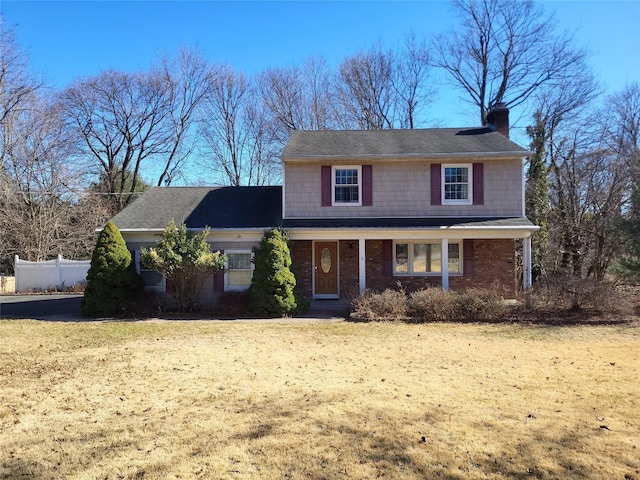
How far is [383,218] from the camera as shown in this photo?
15070mm

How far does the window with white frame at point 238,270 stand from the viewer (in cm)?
1499

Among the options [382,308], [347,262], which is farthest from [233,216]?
[382,308]

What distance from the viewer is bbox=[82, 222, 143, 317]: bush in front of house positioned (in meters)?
13.3

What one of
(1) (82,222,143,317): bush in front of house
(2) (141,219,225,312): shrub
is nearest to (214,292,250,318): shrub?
(2) (141,219,225,312): shrub

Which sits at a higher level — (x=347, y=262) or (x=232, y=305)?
(x=347, y=262)

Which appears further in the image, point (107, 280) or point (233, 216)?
point (233, 216)

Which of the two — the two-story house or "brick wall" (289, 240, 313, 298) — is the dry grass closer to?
the two-story house

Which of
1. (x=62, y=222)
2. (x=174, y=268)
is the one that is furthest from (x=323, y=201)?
(x=62, y=222)

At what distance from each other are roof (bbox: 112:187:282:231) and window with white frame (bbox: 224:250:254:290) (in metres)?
1.05

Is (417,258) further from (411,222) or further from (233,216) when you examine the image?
(233,216)

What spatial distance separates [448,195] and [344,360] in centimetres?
941

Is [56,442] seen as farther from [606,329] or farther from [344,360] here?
[606,329]

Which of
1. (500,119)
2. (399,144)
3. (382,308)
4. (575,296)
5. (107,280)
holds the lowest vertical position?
(382,308)

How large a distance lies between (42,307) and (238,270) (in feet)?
25.8
